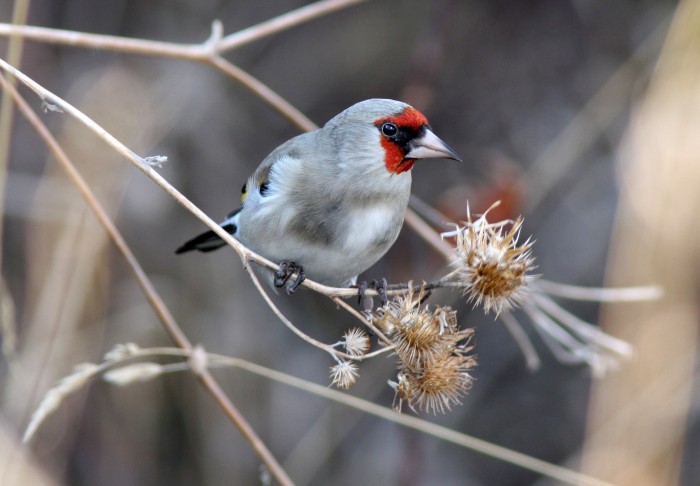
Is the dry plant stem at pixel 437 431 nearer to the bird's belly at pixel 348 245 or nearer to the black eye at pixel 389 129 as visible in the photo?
the bird's belly at pixel 348 245

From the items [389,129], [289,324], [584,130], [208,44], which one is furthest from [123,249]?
[584,130]

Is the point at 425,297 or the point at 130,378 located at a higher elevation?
the point at 425,297

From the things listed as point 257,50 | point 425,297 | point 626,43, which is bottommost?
point 425,297

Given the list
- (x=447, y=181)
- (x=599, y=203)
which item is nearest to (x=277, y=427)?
(x=447, y=181)

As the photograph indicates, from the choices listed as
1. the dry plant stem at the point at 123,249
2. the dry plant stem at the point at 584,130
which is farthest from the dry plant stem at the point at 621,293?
the dry plant stem at the point at 584,130

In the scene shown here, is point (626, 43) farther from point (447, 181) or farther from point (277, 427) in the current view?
point (277, 427)

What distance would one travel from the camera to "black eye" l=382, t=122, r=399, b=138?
120 inches

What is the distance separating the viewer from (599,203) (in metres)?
6.23

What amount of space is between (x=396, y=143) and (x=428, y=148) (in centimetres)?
19

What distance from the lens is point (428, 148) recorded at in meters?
2.91

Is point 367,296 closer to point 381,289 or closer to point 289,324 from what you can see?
point 381,289

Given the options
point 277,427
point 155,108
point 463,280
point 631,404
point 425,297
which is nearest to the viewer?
point 463,280

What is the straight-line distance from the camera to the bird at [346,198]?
10.1 feet

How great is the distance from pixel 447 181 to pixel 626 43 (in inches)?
66.4
